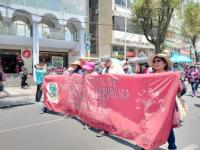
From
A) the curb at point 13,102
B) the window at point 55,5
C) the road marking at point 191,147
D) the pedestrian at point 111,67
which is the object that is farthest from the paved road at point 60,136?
Answer: the window at point 55,5

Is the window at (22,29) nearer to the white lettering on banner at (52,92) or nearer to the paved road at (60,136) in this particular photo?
the white lettering on banner at (52,92)

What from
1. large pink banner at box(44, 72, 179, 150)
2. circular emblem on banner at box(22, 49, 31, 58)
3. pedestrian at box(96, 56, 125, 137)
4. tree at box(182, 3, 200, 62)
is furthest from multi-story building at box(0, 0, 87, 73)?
pedestrian at box(96, 56, 125, 137)

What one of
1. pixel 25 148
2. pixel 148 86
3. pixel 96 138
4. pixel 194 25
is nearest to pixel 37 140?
pixel 25 148

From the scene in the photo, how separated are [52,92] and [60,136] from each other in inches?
127

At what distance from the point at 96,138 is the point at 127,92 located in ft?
4.48

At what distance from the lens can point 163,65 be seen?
5.95 m

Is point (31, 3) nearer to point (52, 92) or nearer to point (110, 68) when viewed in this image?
point (52, 92)

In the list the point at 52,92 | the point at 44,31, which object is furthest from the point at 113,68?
the point at 44,31

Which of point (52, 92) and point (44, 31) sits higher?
point (44, 31)

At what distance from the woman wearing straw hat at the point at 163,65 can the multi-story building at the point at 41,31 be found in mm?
23377

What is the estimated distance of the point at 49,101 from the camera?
1101cm

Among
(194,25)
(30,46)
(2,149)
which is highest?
(194,25)

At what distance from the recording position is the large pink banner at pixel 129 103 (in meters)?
5.79

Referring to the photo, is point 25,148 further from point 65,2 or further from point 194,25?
point 194,25
